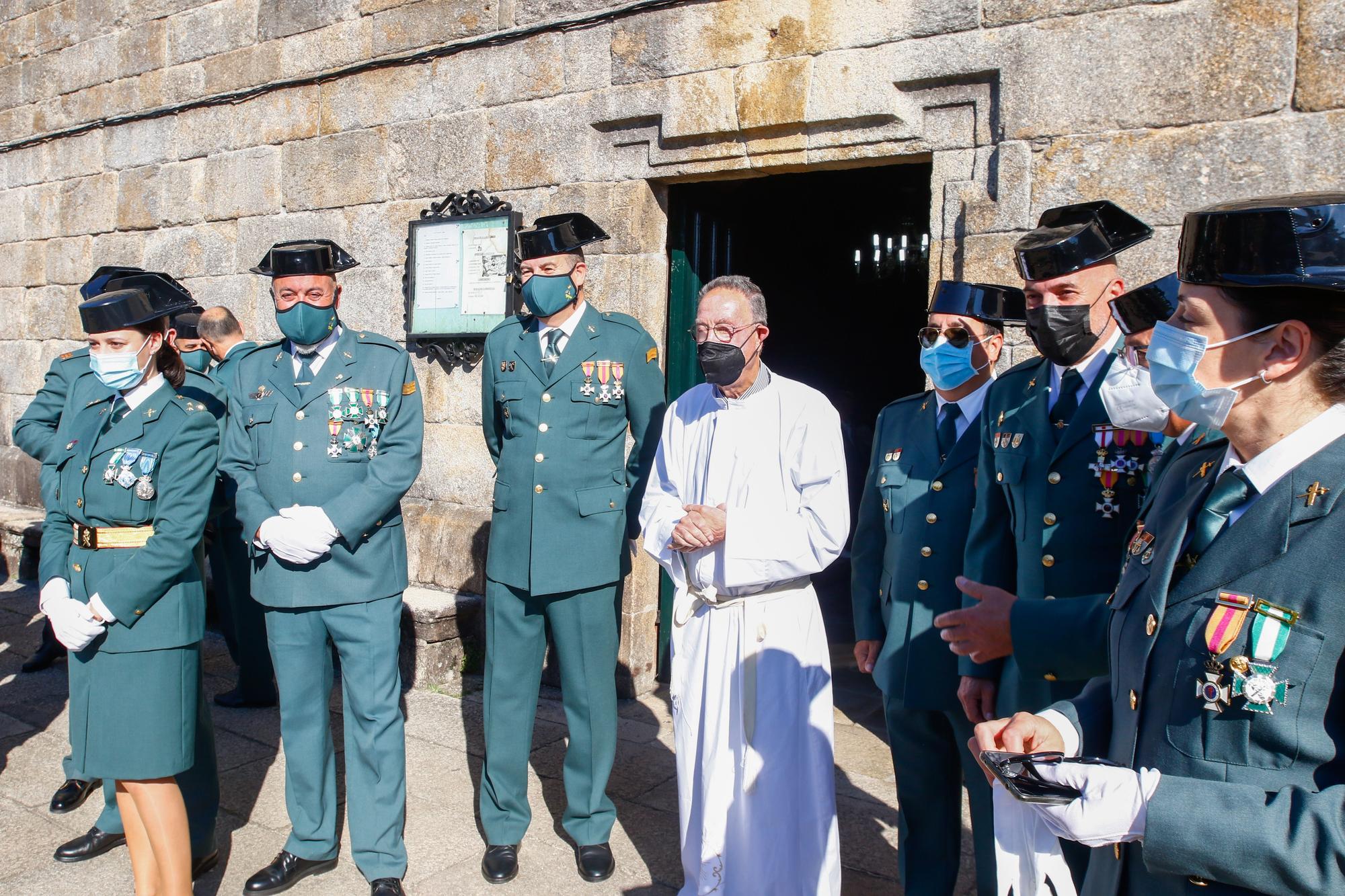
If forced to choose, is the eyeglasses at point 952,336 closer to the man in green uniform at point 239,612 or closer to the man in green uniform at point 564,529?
the man in green uniform at point 564,529

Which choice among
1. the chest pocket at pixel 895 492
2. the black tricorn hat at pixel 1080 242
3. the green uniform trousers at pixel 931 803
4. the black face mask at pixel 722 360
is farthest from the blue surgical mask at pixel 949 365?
the green uniform trousers at pixel 931 803

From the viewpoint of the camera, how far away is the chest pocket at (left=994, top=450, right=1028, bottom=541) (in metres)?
2.40

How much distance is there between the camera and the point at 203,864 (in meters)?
3.27

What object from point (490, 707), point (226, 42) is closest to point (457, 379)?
point (490, 707)

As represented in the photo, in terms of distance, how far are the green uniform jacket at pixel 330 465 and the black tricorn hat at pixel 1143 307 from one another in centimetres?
213

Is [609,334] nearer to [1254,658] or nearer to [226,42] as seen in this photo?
[1254,658]

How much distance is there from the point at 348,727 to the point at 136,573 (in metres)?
0.81

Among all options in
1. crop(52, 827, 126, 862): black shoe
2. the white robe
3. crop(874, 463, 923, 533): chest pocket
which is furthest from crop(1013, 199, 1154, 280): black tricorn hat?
crop(52, 827, 126, 862): black shoe

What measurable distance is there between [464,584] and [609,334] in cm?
225

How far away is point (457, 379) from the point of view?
17.7ft

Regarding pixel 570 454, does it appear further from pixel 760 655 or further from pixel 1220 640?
pixel 1220 640

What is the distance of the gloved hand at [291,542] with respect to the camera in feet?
9.95

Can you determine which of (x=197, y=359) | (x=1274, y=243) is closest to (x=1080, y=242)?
(x=1274, y=243)

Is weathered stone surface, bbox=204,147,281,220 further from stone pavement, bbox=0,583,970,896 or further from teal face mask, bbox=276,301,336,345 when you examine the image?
teal face mask, bbox=276,301,336,345
